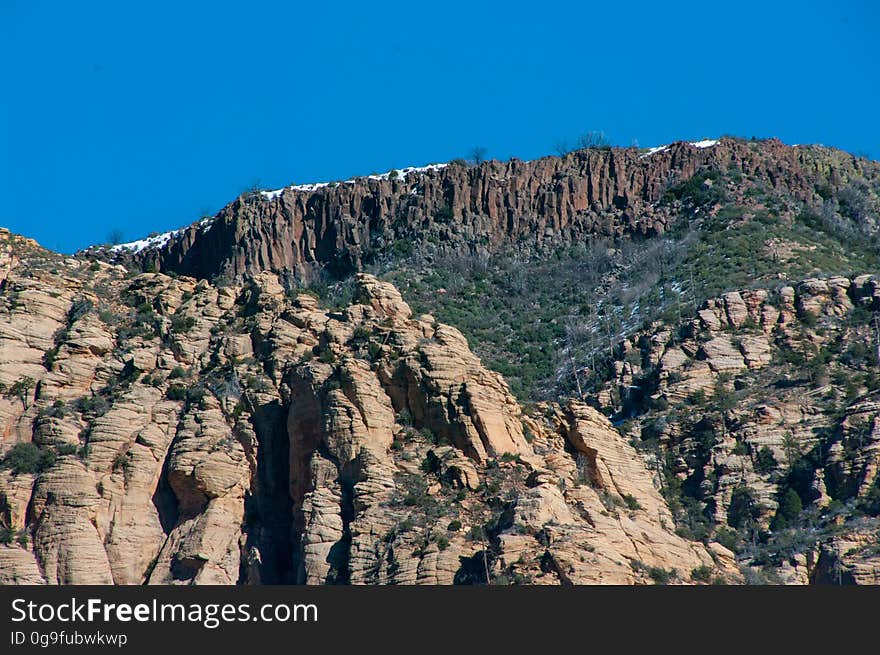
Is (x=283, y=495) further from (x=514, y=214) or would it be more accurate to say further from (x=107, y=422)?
(x=514, y=214)

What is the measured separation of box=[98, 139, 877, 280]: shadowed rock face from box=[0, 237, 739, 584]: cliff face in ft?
178

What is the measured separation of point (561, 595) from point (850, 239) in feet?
272

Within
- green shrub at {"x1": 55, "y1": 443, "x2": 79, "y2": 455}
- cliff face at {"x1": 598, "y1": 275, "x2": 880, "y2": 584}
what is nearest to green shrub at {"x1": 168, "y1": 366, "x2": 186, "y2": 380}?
green shrub at {"x1": 55, "y1": 443, "x2": 79, "y2": 455}

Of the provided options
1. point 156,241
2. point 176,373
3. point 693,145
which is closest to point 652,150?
point 693,145

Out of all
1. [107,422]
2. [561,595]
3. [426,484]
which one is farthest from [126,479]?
[561,595]

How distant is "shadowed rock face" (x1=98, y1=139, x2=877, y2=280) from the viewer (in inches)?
5955

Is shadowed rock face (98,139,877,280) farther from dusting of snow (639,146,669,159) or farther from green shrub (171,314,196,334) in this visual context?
green shrub (171,314,196,334)

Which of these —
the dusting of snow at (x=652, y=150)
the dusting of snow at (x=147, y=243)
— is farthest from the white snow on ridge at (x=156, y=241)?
the dusting of snow at (x=652, y=150)

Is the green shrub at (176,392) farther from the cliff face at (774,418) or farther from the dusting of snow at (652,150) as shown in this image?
the dusting of snow at (652,150)

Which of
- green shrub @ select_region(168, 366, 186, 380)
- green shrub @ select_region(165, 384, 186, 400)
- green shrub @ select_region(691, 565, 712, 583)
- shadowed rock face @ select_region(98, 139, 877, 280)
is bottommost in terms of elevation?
green shrub @ select_region(691, 565, 712, 583)

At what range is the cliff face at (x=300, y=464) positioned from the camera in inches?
3049

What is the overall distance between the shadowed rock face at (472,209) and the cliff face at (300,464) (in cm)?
5437

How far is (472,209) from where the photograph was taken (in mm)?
155625

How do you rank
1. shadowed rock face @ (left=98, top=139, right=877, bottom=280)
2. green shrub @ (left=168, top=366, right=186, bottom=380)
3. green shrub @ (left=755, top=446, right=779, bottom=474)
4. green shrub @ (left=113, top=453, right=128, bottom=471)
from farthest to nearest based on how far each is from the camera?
1. shadowed rock face @ (left=98, top=139, right=877, bottom=280)
2. green shrub @ (left=755, top=446, right=779, bottom=474)
3. green shrub @ (left=168, top=366, right=186, bottom=380)
4. green shrub @ (left=113, top=453, right=128, bottom=471)
